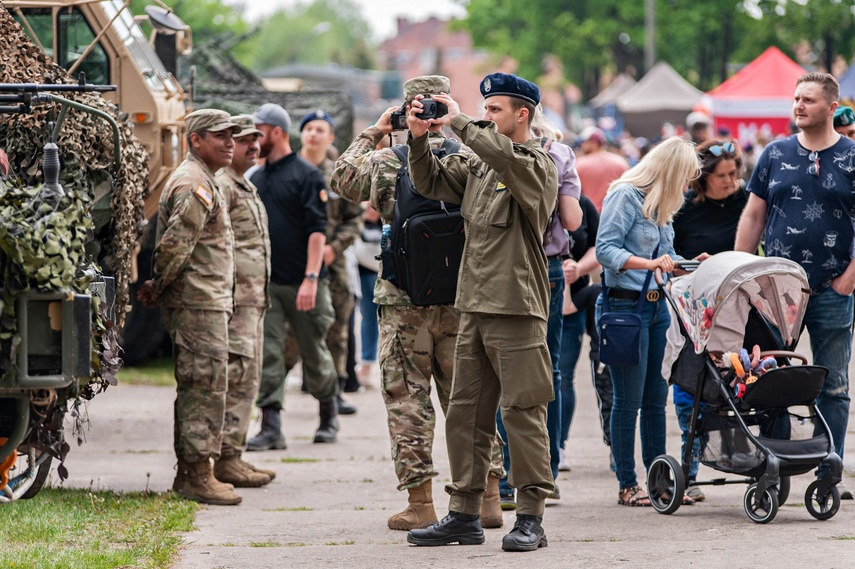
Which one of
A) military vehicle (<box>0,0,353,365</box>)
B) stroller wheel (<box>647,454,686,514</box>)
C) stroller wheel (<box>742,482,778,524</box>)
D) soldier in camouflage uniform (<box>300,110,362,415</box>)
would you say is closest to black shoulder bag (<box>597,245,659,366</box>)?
stroller wheel (<box>647,454,686,514</box>)

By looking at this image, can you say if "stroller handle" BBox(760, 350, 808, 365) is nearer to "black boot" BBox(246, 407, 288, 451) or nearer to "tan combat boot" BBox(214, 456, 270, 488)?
"tan combat boot" BBox(214, 456, 270, 488)

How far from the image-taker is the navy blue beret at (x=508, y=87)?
6023mm

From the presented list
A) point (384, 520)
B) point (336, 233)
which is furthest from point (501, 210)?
point (336, 233)

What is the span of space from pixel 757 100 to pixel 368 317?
60.9 feet

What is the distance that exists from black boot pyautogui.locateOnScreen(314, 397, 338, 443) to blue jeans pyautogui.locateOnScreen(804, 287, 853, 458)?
147 inches

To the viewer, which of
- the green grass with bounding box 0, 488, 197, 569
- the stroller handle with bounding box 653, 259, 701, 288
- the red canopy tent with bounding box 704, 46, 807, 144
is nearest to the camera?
the green grass with bounding box 0, 488, 197, 569

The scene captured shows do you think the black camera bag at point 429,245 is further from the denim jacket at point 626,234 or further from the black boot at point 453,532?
the denim jacket at point 626,234

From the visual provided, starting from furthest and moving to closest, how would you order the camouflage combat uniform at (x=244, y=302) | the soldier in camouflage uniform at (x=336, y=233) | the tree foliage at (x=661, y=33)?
1. the tree foliage at (x=661, y=33)
2. the soldier in camouflage uniform at (x=336, y=233)
3. the camouflage combat uniform at (x=244, y=302)

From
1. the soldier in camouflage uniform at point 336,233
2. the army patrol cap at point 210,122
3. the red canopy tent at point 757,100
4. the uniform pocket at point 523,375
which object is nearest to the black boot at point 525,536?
the uniform pocket at point 523,375

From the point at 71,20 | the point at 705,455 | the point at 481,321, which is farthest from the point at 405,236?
the point at 71,20

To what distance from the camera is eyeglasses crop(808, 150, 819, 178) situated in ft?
23.9

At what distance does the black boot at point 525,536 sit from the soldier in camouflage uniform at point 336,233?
14.0ft

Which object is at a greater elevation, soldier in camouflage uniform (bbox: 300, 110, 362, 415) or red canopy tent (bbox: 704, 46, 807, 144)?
red canopy tent (bbox: 704, 46, 807, 144)

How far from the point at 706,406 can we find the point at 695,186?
1.45 meters
